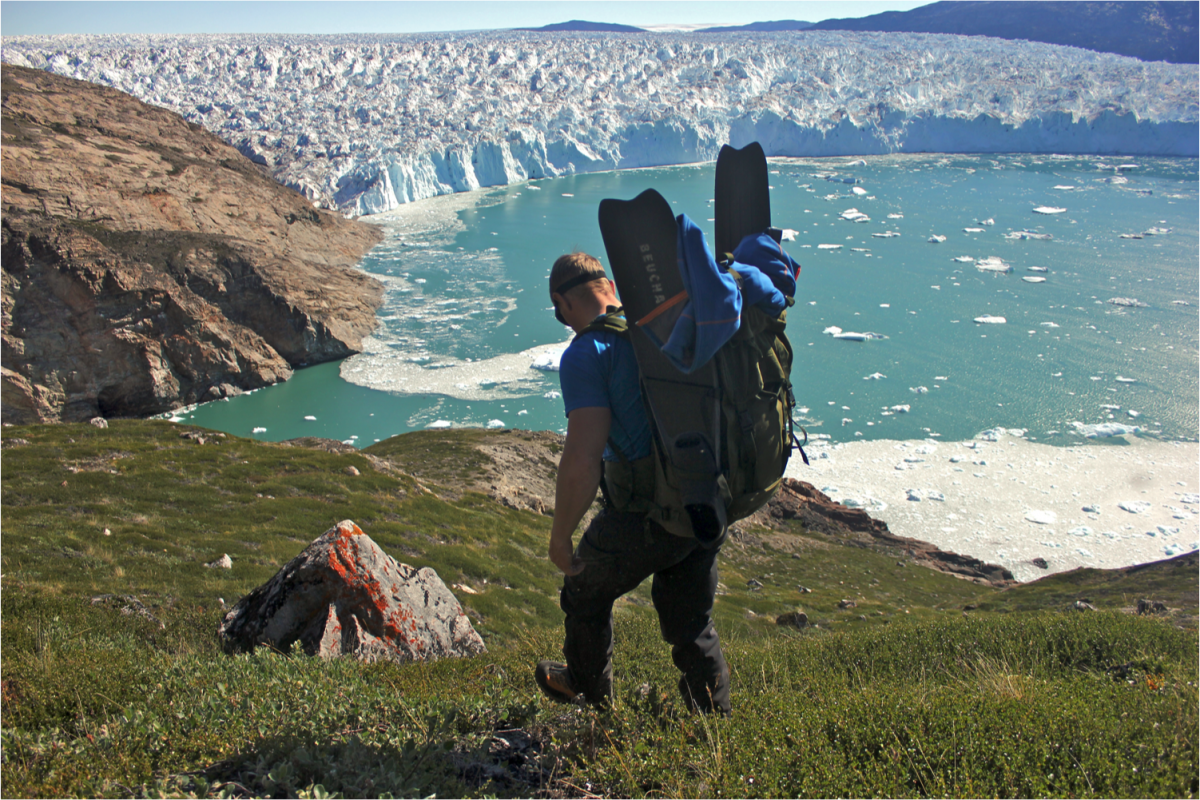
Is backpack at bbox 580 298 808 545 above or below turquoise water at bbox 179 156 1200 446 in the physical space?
above

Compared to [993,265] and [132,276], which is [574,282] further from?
[993,265]

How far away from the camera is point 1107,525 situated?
78.8ft

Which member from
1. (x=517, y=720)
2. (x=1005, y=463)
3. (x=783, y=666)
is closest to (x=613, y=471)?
(x=517, y=720)

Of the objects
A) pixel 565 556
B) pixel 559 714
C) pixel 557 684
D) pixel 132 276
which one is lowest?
pixel 559 714

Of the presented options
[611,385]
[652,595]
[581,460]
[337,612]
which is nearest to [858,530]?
[337,612]

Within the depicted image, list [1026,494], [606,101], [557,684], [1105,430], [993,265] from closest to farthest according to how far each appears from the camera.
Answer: [557,684] → [1026,494] → [1105,430] → [993,265] → [606,101]

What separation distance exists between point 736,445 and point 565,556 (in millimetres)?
875

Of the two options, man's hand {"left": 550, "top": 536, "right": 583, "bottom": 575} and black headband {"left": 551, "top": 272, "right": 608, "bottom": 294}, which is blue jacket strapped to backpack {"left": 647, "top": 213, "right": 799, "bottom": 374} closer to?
black headband {"left": 551, "top": 272, "right": 608, "bottom": 294}

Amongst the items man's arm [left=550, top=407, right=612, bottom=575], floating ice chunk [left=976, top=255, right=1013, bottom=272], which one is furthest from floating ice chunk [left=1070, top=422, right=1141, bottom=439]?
man's arm [left=550, top=407, right=612, bottom=575]

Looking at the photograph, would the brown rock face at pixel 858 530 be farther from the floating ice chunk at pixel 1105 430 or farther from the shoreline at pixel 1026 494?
the floating ice chunk at pixel 1105 430

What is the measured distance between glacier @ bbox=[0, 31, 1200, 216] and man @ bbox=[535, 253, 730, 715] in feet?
269

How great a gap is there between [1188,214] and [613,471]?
85.3 m

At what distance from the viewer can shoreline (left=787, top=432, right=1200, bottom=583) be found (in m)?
23.1

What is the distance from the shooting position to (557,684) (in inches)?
128
